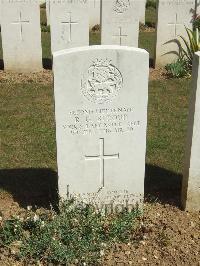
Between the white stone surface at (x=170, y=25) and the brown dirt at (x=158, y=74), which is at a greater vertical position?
the white stone surface at (x=170, y=25)

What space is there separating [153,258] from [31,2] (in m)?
6.71

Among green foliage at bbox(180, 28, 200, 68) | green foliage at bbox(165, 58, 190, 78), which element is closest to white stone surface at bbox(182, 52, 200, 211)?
green foliage at bbox(165, 58, 190, 78)

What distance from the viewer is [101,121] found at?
427 centimetres

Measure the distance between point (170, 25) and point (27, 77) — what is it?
345cm

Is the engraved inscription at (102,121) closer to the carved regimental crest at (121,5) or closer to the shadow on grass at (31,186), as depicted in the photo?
the shadow on grass at (31,186)

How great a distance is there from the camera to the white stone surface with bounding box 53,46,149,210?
13.2 ft

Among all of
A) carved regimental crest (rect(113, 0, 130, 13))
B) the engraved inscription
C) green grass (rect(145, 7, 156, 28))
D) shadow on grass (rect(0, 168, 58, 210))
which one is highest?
carved regimental crest (rect(113, 0, 130, 13))

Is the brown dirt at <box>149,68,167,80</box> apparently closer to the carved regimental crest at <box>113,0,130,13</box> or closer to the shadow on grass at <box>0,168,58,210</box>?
the carved regimental crest at <box>113,0,130,13</box>

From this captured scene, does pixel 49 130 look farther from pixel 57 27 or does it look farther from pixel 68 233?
pixel 57 27

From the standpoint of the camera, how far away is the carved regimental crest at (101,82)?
405 centimetres

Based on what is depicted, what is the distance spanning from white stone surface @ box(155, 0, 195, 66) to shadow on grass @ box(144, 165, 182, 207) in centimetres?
502

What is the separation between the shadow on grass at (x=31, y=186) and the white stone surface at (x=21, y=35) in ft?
14.8

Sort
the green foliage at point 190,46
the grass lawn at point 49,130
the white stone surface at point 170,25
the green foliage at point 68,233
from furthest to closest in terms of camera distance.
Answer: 1. the green foliage at point 190,46
2. the white stone surface at point 170,25
3. the grass lawn at point 49,130
4. the green foliage at point 68,233

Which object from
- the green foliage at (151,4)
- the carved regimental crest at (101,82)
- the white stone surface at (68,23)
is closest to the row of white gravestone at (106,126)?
the carved regimental crest at (101,82)
